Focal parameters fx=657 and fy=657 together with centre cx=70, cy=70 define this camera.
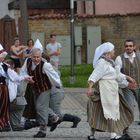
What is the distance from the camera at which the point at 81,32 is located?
2722 cm

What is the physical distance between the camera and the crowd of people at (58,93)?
10.3 m

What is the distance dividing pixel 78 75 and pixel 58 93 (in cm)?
1117

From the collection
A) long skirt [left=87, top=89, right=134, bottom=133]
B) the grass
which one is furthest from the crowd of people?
the grass

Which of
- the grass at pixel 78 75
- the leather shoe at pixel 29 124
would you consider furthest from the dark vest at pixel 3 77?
the grass at pixel 78 75

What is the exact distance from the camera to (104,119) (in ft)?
33.8

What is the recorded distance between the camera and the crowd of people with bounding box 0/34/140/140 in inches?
406

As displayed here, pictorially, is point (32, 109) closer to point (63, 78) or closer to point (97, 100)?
point (97, 100)

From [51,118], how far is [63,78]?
35.1ft

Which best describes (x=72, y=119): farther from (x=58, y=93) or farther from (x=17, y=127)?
(x=17, y=127)

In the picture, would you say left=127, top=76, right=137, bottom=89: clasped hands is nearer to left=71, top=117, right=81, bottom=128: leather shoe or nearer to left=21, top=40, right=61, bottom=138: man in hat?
left=21, top=40, right=61, bottom=138: man in hat

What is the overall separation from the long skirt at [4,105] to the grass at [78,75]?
9129mm

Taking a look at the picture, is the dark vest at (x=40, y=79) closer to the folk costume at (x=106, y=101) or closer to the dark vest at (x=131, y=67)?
the folk costume at (x=106, y=101)

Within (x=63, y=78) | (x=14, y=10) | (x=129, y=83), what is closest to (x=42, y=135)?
(x=129, y=83)

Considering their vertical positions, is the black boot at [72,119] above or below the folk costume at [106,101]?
below
